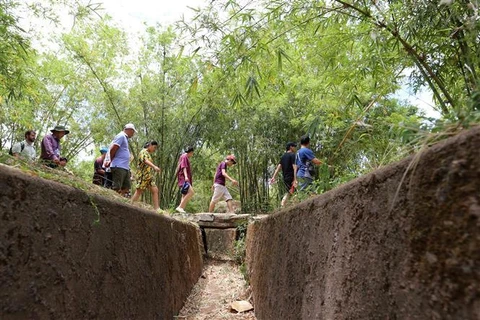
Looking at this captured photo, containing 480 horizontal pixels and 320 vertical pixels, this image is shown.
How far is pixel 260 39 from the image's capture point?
309 cm

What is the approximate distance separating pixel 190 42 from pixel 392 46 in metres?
1.56

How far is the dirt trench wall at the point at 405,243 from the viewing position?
2.74 feet

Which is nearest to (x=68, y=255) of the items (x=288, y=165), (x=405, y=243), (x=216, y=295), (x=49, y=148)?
(x=405, y=243)

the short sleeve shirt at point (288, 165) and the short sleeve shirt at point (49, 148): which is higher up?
the short sleeve shirt at point (288, 165)

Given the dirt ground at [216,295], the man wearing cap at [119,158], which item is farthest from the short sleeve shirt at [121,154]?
the dirt ground at [216,295]

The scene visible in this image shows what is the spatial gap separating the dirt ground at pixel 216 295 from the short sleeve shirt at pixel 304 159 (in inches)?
71.6

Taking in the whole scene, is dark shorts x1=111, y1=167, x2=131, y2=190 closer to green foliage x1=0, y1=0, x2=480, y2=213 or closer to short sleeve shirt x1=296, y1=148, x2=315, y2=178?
green foliage x1=0, y1=0, x2=480, y2=213

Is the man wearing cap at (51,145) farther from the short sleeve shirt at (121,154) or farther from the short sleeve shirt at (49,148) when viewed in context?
the short sleeve shirt at (121,154)

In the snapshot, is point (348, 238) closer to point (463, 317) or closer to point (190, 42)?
point (463, 317)

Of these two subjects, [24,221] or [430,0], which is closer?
[24,221]

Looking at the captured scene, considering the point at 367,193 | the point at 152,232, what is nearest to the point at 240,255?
the point at 152,232

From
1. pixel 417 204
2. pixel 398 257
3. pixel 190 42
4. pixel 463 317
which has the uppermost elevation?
pixel 190 42

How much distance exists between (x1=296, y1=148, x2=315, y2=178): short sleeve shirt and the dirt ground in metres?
1.82

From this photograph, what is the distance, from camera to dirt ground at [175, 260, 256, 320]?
14.3 ft
